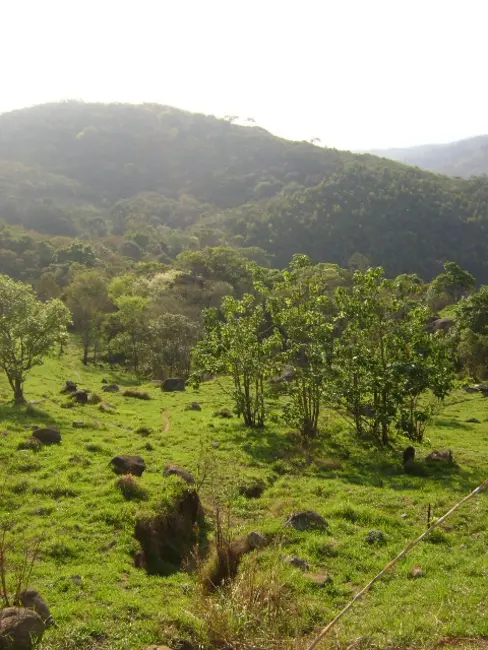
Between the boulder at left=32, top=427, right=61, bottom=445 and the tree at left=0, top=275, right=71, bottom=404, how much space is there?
8.49 meters

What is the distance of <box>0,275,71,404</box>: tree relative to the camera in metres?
29.9

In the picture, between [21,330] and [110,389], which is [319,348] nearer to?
[21,330]

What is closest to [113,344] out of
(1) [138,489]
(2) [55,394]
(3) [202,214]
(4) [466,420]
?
(2) [55,394]

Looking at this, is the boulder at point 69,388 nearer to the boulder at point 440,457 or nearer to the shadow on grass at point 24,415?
the shadow on grass at point 24,415

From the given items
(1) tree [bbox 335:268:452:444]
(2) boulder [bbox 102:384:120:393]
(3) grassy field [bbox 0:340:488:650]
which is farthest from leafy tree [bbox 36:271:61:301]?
(1) tree [bbox 335:268:452:444]

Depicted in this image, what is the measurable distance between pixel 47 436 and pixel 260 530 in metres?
11.4

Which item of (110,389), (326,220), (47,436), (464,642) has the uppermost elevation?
(326,220)

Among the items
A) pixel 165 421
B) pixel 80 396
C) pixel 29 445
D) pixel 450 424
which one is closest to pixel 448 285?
pixel 450 424

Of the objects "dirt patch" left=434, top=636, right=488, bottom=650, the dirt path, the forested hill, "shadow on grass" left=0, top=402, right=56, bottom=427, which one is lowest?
the dirt path

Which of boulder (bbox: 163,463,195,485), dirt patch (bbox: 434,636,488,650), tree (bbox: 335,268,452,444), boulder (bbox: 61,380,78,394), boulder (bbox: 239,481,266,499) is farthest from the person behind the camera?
boulder (bbox: 61,380,78,394)

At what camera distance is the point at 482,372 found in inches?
1876

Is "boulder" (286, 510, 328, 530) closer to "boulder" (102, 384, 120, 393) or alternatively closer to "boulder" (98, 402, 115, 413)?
"boulder" (98, 402, 115, 413)

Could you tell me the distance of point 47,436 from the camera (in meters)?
22.4

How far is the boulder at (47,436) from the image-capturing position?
874 inches
